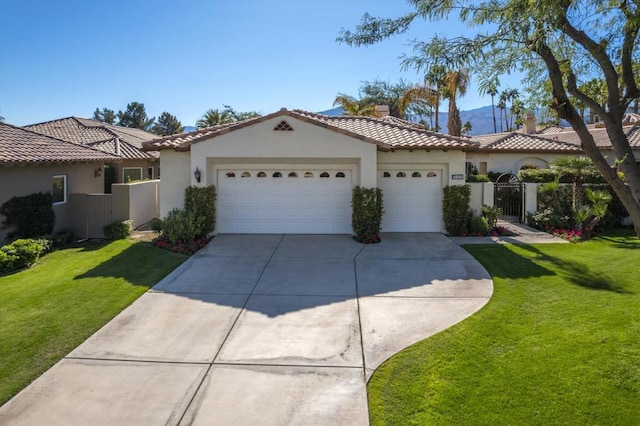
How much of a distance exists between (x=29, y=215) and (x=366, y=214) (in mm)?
9940

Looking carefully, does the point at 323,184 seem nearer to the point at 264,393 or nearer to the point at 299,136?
the point at 299,136

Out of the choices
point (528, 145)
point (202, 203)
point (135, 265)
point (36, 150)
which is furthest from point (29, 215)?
point (528, 145)

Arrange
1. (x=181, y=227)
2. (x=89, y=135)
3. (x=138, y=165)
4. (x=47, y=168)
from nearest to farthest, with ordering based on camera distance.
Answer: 1. (x=181, y=227)
2. (x=47, y=168)
3. (x=138, y=165)
4. (x=89, y=135)

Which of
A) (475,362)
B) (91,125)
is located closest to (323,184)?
(475,362)

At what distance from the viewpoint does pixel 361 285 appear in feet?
30.8

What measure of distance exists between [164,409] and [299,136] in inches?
397

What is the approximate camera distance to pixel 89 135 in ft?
79.8

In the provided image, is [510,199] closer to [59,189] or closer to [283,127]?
[283,127]

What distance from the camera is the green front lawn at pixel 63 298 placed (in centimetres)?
625

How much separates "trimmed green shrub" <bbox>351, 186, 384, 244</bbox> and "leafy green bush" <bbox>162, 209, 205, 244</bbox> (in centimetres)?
475

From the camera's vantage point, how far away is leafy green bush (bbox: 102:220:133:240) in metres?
14.6

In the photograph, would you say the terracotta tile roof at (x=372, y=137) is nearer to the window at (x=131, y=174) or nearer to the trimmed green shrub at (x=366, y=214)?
the trimmed green shrub at (x=366, y=214)

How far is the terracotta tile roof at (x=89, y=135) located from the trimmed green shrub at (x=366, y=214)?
1227 centimetres

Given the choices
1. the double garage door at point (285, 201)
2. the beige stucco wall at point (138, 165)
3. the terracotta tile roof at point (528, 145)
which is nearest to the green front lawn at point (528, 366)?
the double garage door at point (285, 201)
